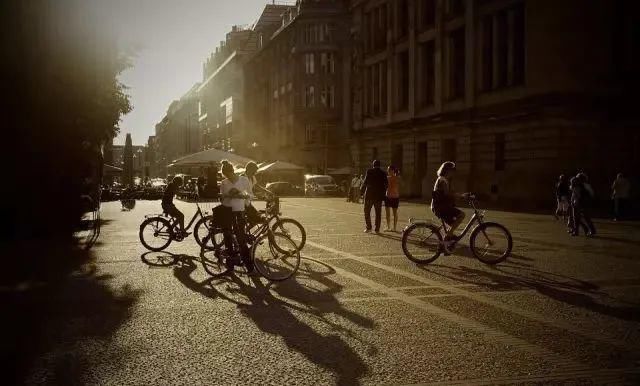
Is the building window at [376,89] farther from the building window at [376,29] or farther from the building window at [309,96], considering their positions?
the building window at [309,96]

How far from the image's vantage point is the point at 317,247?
14.0 metres

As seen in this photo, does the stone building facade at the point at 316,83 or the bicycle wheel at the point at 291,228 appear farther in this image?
the stone building facade at the point at 316,83

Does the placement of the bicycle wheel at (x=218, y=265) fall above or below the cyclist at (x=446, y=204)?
below

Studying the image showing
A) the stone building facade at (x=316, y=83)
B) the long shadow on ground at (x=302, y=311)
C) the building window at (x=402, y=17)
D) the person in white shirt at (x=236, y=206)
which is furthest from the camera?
the stone building facade at (x=316, y=83)

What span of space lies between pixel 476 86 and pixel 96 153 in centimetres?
2398

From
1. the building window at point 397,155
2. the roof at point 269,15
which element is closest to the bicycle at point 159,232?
the building window at point 397,155

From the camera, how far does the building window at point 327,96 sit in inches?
2741

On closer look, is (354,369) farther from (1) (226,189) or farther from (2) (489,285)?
(1) (226,189)

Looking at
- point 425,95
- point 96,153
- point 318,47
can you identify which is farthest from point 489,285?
point 318,47

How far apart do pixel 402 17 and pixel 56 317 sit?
145 ft

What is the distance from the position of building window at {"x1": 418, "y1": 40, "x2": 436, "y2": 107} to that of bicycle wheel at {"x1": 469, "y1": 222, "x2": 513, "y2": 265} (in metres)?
34.3

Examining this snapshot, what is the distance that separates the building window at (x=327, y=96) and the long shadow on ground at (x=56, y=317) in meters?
58.6

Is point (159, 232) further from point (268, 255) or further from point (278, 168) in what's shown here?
point (278, 168)

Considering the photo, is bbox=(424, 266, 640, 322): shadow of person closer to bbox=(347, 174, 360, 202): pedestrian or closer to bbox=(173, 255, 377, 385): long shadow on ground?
bbox=(173, 255, 377, 385): long shadow on ground
